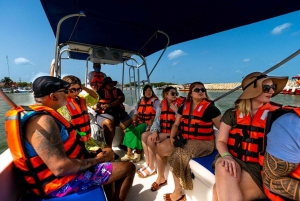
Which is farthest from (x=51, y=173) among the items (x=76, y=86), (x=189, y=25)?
(x=189, y=25)

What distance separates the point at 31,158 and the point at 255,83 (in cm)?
173

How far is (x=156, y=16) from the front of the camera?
2.26 metres

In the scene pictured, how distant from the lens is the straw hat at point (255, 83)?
1.46 metres

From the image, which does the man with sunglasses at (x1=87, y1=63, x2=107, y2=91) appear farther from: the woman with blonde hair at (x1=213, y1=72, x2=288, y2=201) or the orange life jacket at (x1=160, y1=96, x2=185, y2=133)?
the woman with blonde hair at (x1=213, y1=72, x2=288, y2=201)

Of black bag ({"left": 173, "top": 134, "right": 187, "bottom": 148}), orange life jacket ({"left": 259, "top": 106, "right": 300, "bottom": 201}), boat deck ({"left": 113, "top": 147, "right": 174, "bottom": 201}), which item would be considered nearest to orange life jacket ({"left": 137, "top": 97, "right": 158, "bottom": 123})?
boat deck ({"left": 113, "top": 147, "right": 174, "bottom": 201})

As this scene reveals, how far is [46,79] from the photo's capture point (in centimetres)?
126

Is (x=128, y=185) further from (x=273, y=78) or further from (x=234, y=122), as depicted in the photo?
(x=273, y=78)

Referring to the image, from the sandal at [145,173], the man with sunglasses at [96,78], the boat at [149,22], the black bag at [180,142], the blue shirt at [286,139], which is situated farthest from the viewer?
the man with sunglasses at [96,78]

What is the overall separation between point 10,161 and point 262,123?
1899 mm

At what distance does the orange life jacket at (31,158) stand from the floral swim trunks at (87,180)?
4 centimetres

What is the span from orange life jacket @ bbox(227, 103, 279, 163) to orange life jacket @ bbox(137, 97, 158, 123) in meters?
1.82

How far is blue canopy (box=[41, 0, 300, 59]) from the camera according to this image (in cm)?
191

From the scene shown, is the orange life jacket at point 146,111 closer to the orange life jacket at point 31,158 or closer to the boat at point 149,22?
the boat at point 149,22

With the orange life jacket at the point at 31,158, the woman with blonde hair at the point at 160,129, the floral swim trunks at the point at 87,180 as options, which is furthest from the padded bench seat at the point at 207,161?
the orange life jacket at the point at 31,158
